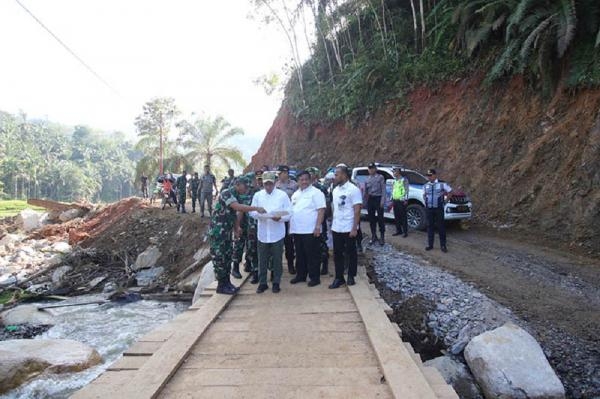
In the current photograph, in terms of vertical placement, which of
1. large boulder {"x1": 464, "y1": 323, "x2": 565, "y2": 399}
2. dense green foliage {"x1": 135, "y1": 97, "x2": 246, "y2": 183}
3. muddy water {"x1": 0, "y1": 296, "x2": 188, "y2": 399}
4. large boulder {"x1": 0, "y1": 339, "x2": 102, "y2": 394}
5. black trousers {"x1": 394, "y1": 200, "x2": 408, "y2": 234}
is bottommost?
muddy water {"x1": 0, "y1": 296, "x2": 188, "y2": 399}

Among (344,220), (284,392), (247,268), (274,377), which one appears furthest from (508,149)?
(284,392)

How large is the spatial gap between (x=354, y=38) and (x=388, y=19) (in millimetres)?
2968

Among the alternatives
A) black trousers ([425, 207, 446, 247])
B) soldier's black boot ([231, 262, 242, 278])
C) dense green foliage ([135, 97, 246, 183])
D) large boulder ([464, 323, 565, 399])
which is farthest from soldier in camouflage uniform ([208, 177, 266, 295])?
dense green foliage ([135, 97, 246, 183])

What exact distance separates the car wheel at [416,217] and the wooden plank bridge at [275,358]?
6.59 m

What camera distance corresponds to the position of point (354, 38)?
22984 mm

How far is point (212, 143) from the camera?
3222 cm

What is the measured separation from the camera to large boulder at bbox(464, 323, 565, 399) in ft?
16.2

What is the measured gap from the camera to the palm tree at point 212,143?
3206cm

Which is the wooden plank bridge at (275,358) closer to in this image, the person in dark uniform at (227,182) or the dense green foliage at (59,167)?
the person in dark uniform at (227,182)

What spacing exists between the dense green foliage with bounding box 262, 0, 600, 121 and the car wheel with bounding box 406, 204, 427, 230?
16.0 feet

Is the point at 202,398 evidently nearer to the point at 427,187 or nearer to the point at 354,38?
the point at 427,187

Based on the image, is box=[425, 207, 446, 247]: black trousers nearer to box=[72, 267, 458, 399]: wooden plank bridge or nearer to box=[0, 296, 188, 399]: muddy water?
box=[72, 267, 458, 399]: wooden plank bridge

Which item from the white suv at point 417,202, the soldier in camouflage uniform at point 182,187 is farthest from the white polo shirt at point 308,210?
the soldier in camouflage uniform at point 182,187

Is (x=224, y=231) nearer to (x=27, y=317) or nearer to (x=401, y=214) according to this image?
(x=401, y=214)
